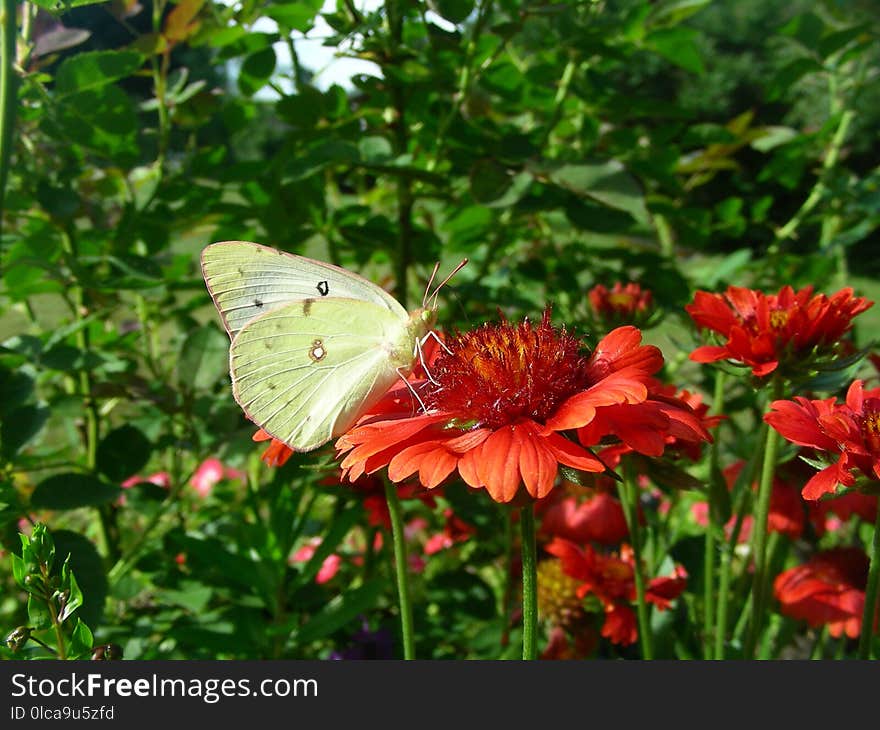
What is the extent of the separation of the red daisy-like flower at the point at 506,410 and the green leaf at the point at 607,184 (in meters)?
0.32

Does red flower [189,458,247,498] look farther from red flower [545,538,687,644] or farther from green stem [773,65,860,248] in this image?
green stem [773,65,860,248]

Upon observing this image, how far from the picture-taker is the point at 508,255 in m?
1.98

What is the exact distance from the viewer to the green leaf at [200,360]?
1276 millimetres

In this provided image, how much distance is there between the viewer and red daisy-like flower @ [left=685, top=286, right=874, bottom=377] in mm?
850

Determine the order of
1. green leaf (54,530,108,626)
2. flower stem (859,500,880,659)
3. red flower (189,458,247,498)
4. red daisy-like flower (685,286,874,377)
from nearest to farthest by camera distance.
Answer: flower stem (859,500,880,659) → red daisy-like flower (685,286,874,377) → green leaf (54,530,108,626) → red flower (189,458,247,498)

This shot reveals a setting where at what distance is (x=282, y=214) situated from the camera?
4.55 feet

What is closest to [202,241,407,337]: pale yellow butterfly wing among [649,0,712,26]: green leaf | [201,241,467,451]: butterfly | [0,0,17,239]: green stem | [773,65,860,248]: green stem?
[201,241,467,451]: butterfly

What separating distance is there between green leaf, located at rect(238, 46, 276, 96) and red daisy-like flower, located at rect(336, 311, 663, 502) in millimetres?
725

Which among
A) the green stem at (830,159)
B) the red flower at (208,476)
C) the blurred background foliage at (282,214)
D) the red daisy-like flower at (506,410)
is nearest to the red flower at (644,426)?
the red daisy-like flower at (506,410)

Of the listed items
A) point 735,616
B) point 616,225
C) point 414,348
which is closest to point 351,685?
point 414,348

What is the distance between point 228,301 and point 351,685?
0.53 m

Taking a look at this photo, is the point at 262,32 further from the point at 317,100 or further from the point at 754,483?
the point at 754,483

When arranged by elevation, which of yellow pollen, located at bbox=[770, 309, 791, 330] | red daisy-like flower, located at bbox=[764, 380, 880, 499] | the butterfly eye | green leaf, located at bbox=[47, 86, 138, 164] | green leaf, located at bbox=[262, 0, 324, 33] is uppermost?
green leaf, located at bbox=[262, 0, 324, 33]

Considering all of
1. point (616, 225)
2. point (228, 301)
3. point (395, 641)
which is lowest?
point (395, 641)
